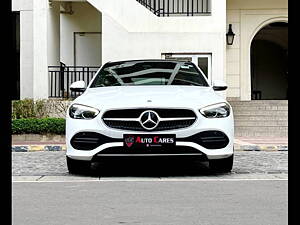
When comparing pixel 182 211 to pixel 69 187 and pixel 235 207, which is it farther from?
pixel 69 187

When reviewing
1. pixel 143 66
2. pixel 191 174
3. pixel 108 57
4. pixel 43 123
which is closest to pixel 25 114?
pixel 43 123

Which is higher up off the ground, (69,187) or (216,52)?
(216,52)

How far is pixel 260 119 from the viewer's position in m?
17.8

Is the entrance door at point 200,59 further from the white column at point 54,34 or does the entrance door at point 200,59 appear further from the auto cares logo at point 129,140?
the auto cares logo at point 129,140

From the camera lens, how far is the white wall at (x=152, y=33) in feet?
60.9

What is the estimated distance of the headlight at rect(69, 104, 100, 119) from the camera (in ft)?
23.8

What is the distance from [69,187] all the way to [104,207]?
1595 millimetres

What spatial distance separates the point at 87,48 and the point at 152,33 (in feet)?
13.3

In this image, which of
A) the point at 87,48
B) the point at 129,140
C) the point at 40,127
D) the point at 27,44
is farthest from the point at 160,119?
the point at 87,48

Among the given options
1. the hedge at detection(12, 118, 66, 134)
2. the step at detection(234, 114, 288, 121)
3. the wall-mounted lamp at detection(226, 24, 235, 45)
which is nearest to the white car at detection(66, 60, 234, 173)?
the hedge at detection(12, 118, 66, 134)

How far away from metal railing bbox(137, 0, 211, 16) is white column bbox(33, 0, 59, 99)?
11.5 feet

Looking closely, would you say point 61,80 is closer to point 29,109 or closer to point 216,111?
point 29,109

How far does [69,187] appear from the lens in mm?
6773

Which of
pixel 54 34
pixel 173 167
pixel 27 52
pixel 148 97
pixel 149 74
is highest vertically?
pixel 54 34
